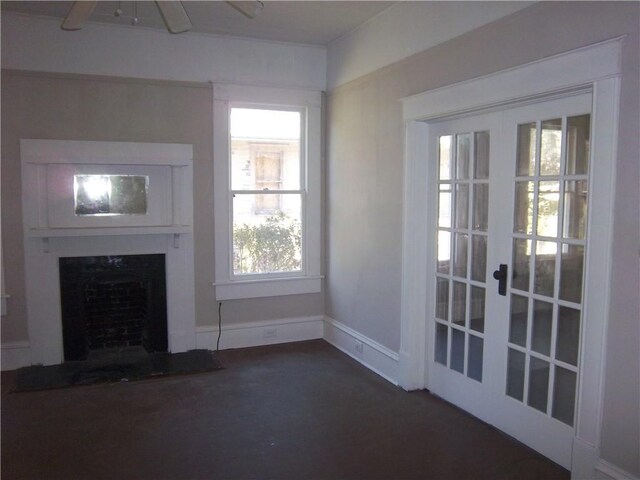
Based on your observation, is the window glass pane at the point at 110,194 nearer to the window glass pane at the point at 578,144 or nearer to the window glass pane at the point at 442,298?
the window glass pane at the point at 442,298

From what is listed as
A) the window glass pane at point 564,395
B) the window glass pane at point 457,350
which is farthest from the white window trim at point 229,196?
the window glass pane at point 564,395

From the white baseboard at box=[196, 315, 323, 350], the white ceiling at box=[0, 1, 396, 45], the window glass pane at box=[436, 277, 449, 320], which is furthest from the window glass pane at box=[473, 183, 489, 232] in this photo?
the white baseboard at box=[196, 315, 323, 350]

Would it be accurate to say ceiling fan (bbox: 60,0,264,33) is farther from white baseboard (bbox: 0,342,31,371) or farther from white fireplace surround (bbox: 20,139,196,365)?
white baseboard (bbox: 0,342,31,371)

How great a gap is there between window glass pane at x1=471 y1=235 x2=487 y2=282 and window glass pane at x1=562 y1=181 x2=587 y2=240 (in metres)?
0.64

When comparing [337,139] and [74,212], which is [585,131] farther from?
[74,212]

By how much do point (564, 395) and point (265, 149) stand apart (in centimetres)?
330

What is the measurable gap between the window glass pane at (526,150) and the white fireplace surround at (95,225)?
9.29ft

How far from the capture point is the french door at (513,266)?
279 centimetres

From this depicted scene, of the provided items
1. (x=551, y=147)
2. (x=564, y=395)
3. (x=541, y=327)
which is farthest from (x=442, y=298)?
(x=551, y=147)

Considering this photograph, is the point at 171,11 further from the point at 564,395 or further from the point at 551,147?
the point at 564,395

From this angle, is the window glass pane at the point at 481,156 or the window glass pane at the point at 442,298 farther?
the window glass pane at the point at 442,298

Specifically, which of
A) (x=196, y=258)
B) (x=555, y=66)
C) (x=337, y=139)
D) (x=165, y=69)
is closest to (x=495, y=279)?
(x=555, y=66)

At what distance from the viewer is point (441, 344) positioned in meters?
3.82

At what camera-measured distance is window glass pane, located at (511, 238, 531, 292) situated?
10.0 ft
